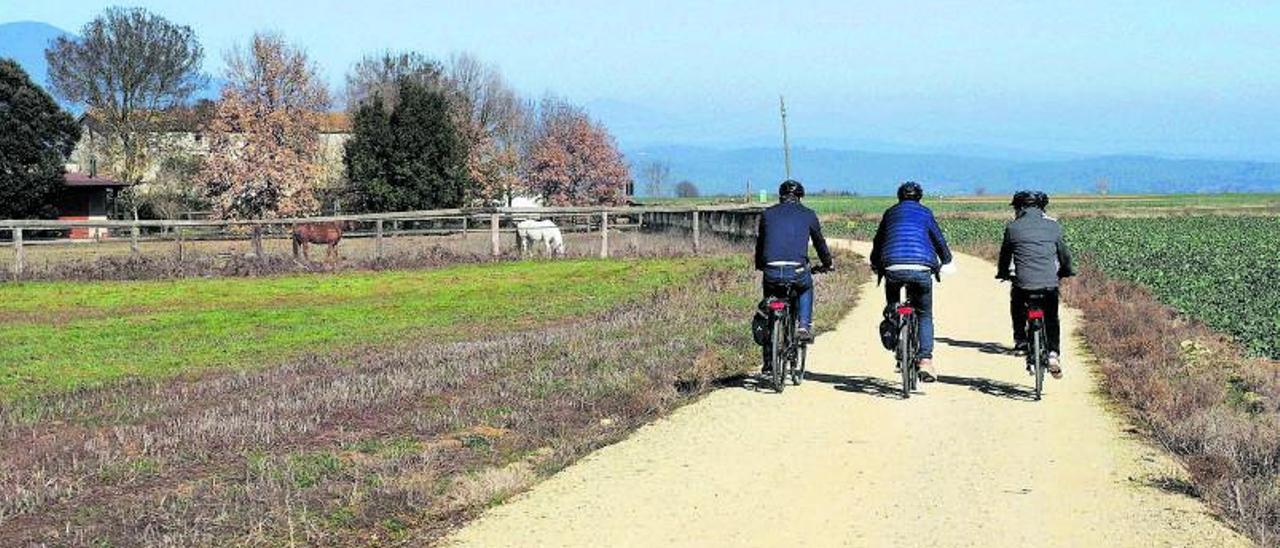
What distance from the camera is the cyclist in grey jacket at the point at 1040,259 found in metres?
11.2

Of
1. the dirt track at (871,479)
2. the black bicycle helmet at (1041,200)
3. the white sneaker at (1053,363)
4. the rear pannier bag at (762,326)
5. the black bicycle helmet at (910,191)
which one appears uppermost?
the black bicycle helmet at (910,191)

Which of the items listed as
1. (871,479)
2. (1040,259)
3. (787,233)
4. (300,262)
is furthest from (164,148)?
Answer: (871,479)

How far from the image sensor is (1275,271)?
28.5 m

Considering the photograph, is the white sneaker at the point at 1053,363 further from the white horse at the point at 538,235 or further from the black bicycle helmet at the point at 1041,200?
the white horse at the point at 538,235

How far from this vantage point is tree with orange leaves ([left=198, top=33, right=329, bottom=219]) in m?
63.4

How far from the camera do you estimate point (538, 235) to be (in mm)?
39844

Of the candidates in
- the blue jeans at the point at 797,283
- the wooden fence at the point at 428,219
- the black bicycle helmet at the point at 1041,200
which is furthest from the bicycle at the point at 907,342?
the wooden fence at the point at 428,219

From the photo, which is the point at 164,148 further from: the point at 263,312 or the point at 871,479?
the point at 871,479

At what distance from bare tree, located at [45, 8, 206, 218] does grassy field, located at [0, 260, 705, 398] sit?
4280 centimetres

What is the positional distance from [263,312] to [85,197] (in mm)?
52478

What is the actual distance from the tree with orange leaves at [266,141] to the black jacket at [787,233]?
55518 millimetres

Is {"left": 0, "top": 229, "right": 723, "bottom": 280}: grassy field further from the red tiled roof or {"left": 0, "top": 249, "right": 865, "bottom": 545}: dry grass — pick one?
the red tiled roof

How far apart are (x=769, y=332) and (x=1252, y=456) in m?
4.23

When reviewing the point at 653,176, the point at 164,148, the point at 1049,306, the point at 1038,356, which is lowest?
the point at 1038,356
